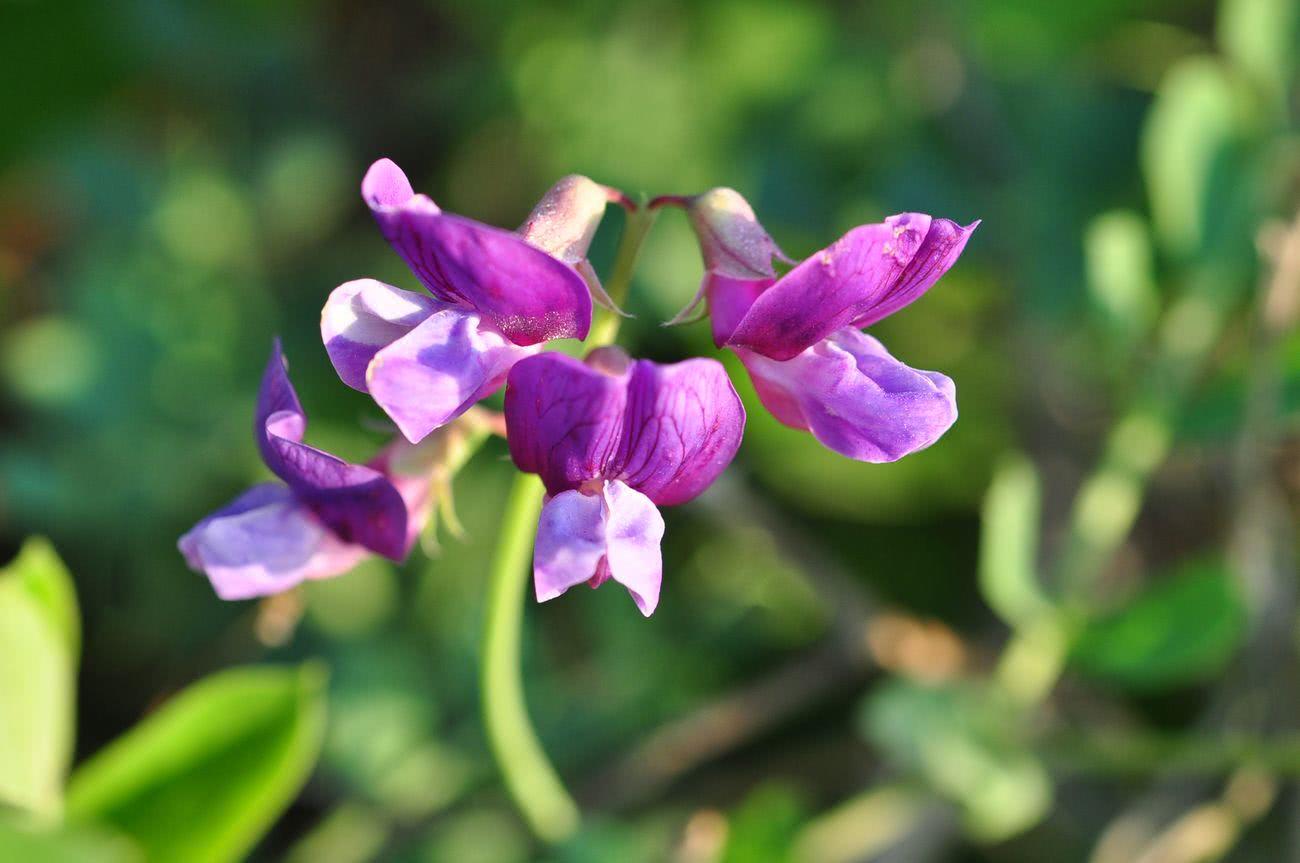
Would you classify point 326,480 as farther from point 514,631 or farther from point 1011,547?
point 1011,547

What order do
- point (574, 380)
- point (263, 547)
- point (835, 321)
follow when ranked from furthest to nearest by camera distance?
point (263, 547) → point (835, 321) → point (574, 380)

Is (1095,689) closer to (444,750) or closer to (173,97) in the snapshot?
(444,750)

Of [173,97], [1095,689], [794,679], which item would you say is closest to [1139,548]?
[1095,689]

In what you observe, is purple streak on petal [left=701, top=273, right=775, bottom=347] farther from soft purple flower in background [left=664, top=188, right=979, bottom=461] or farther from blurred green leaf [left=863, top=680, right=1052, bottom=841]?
blurred green leaf [left=863, top=680, right=1052, bottom=841]

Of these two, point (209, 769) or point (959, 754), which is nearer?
point (209, 769)

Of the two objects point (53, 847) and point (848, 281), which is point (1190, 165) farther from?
point (53, 847)

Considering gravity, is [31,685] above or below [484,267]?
below

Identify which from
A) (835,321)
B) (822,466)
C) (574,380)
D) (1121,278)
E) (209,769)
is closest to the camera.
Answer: (574,380)

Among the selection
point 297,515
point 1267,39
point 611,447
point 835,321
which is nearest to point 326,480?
point 297,515

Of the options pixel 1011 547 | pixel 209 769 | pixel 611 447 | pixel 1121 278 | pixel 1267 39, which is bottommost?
pixel 209 769
